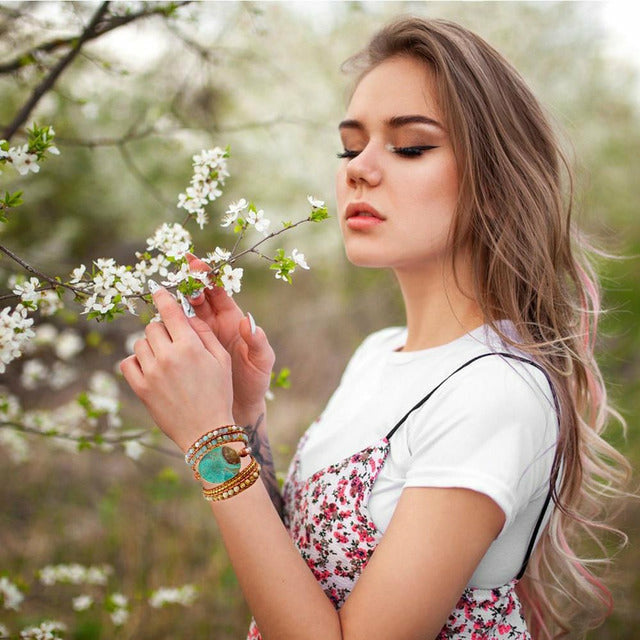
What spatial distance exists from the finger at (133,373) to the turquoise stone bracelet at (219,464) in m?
0.23

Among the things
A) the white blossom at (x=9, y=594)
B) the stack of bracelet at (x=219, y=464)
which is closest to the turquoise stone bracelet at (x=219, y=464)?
the stack of bracelet at (x=219, y=464)

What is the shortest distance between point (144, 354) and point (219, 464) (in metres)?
0.30

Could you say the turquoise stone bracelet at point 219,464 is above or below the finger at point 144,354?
below

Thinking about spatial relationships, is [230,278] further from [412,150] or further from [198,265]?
[412,150]

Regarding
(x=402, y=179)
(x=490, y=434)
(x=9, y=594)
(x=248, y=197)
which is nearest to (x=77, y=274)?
(x=402, y=179)

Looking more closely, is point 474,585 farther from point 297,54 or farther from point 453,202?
point 297,54

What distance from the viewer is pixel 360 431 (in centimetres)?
167

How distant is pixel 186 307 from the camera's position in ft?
4.73

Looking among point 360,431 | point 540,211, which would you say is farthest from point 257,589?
point 540,211

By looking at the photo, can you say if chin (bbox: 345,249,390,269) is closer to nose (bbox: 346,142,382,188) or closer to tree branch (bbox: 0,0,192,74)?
nose (bbox: 346,142,382,188)

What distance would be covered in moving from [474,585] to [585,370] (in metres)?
0.60

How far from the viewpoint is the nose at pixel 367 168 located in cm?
158

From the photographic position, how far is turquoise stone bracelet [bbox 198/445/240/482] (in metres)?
1.34

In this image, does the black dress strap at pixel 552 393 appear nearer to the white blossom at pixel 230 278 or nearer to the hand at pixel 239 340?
the hand at pixel 239 340
